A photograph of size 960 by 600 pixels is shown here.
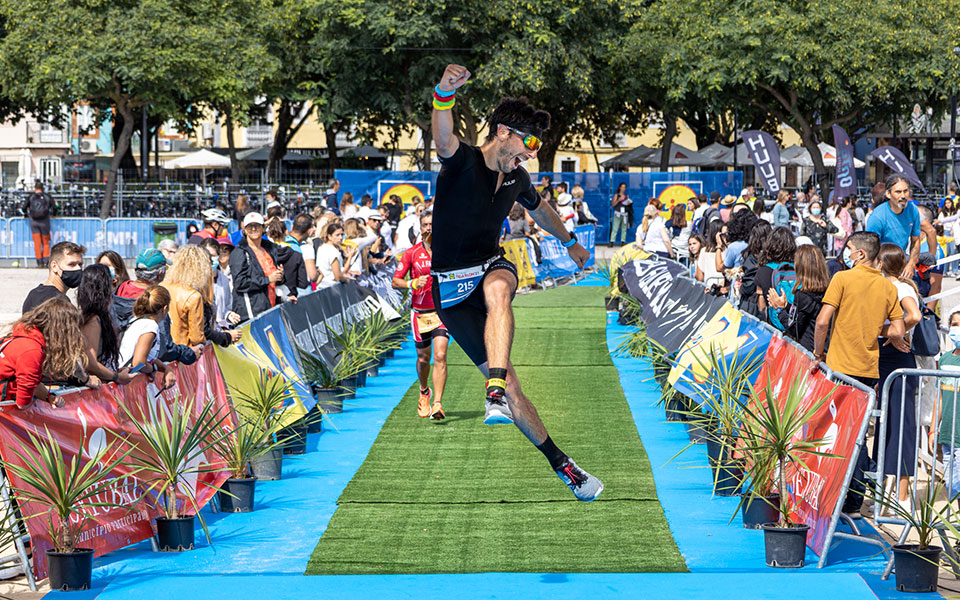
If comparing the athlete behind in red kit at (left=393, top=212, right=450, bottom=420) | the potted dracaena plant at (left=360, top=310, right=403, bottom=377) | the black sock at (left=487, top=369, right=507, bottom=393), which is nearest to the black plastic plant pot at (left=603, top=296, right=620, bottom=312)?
the potted dracaena plant at (left=360, top=310, right=403, bottom=377)

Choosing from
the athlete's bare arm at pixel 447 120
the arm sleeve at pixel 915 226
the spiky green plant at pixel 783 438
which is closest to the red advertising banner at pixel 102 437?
the athlete's bare arm at pixel 447 120

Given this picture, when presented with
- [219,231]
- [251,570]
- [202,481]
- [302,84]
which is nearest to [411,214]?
[219,231]

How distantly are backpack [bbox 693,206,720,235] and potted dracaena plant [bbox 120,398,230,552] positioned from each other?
11.6 m

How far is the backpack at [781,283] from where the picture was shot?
9.38m

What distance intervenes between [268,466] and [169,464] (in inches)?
80.5

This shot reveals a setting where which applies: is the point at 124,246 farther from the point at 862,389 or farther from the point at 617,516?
the point at 862,389

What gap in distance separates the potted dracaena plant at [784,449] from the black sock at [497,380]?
5.98 feet

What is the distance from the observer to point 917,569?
6414 millimetres

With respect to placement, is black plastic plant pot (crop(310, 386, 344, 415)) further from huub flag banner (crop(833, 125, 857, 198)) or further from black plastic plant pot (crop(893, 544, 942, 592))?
huub flag banner (crop(833, 125, 857, 198))

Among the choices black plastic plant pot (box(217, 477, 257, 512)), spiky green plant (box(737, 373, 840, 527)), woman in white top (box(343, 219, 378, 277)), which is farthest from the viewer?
woman in white top (box(343, 219, 378, 277))

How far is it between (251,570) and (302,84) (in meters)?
32.7

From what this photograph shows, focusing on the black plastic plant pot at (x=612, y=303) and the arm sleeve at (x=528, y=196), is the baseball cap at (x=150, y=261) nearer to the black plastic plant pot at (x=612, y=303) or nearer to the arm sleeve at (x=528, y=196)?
the arm sleeve at (x=528, y=196)

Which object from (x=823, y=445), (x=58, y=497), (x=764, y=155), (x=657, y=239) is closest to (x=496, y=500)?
(x=823, y=445)

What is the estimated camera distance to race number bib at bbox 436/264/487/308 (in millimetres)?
6473
